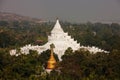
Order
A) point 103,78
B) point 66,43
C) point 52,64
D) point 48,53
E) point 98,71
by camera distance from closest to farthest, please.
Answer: point 103,78, point 98,71, point 52,64, point 48,53, point 66,43

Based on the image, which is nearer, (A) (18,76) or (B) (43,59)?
(A) (18,76)

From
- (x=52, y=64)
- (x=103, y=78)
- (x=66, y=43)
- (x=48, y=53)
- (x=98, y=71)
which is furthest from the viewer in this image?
(x=66, y=43)

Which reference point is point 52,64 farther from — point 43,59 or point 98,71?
point 98,71

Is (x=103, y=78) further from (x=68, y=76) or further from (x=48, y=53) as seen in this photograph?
(x=48, y=53)

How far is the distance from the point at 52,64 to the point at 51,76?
15.1 ft

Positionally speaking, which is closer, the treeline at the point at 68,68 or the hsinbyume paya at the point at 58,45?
the treeline at the point at 68,68

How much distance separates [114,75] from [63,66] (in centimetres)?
413

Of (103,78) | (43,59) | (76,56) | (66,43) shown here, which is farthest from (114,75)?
(66,43)

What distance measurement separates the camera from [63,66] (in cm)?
3325

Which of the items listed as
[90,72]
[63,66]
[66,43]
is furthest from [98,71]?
[66,43]

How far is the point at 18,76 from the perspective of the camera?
100ft

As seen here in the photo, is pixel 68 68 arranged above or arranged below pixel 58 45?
above

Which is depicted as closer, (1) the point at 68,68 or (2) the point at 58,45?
(1) the point at 68,68

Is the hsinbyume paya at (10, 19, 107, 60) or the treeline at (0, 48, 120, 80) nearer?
the treeline at (0, 48, 120, 80)
